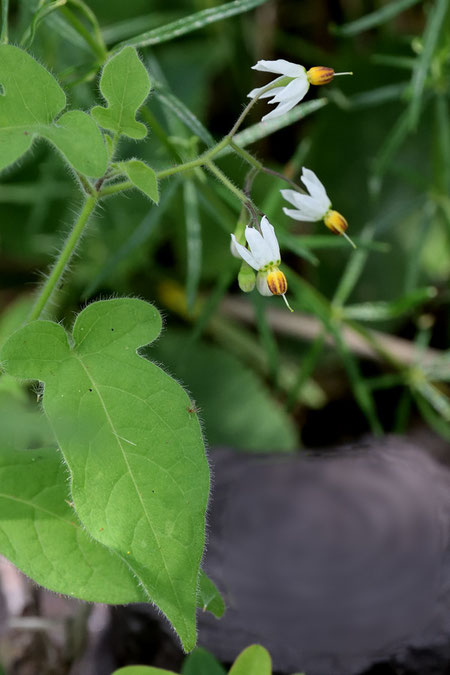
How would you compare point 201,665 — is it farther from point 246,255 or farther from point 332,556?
point 246,255

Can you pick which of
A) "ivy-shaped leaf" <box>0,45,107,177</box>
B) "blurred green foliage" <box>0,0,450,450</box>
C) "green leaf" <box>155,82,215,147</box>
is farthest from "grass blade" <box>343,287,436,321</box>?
"ivy-shaped leaf" <box>0,45,107,177</box>

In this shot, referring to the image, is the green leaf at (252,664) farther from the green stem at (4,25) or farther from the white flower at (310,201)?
the green stem at (4,25)

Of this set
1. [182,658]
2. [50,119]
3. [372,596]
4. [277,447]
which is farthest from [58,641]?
[50,119]

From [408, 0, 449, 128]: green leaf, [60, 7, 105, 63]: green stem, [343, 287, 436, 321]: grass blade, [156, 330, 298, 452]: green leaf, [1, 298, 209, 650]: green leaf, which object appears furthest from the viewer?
[156, 330, 298, 452]: green leaf

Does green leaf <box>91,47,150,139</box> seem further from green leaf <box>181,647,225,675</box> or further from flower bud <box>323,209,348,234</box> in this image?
green leaf <box>181,647,225,675</box>

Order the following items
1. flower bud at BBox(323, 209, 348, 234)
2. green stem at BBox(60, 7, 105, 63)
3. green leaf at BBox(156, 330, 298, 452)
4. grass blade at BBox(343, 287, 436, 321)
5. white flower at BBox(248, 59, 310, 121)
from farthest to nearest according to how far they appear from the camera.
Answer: green leaf at BBox(156, 330, 298, 452) → grass blade at BBox(343, 287, 436, 321) → green stem at BBox(60, 7, 105, 63) → flower bud at BBox(323, 209, 348, 234) → white flower at BBox(248, 59, 310, 121)

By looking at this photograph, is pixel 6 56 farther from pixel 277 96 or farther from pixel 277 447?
pixel 277 447
